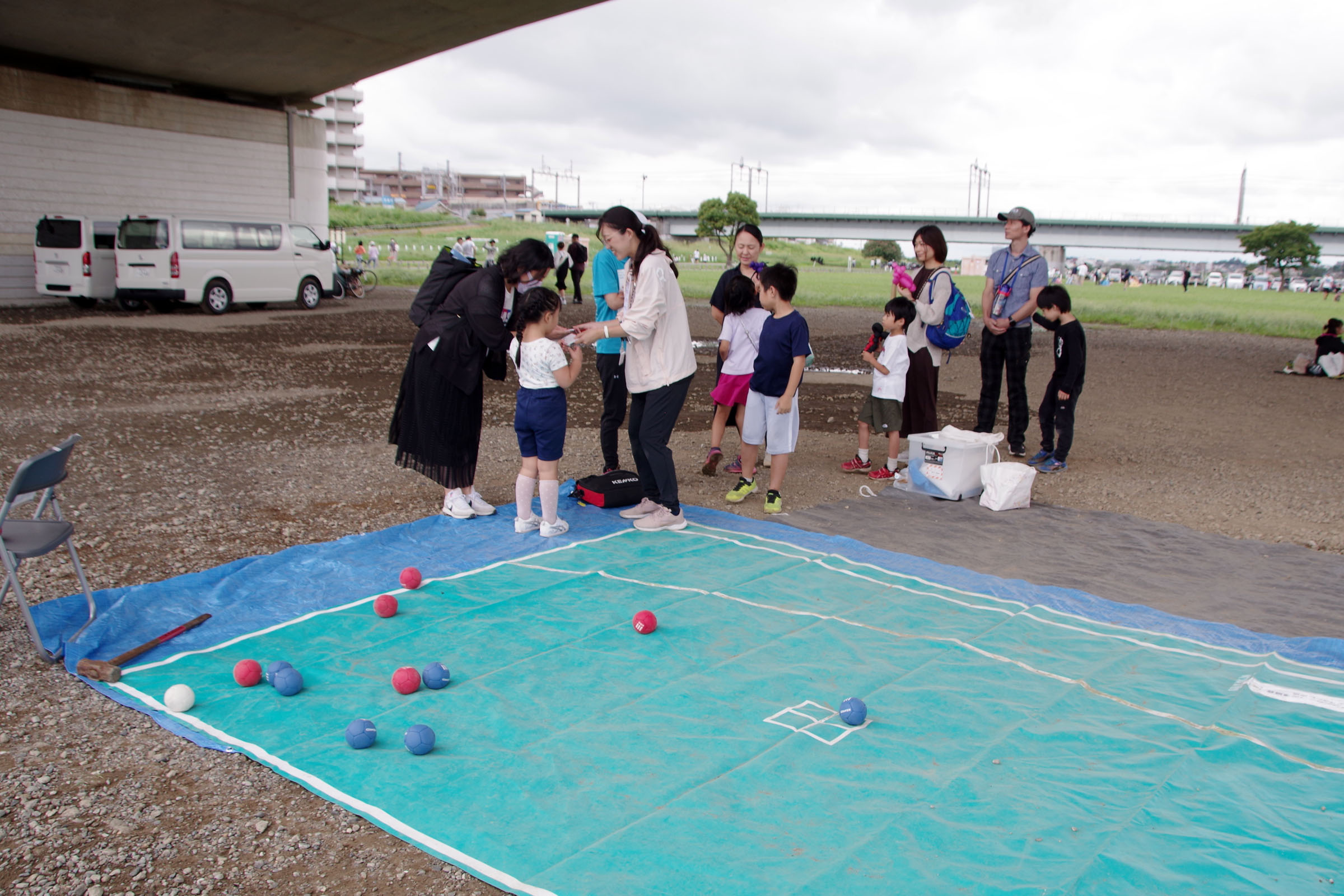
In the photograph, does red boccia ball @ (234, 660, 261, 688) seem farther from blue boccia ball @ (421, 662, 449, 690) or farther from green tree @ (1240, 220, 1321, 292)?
green tree @ (1240, 220, 1321, 292)

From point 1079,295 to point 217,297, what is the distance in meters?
36.5

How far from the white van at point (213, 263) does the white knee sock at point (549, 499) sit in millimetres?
14539

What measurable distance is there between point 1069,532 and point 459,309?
148 inches

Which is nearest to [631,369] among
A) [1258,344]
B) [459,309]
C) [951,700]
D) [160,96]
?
[459,309]

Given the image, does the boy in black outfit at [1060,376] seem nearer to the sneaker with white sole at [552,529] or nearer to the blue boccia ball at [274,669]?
the sneaker with white sole at [552,529]

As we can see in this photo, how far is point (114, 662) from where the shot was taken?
331cm

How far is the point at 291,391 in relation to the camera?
375 inches

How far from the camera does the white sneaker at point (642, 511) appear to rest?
17.3ft

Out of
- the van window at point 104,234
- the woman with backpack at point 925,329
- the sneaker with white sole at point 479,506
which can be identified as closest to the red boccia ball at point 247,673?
the sneaker with white sole at point 479,506

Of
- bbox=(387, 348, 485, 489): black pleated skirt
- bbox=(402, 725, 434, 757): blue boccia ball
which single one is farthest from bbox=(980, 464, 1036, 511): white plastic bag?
bbox=(402, 725, 434, 757): blue boccia ball

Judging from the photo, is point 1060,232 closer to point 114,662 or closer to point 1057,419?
point 1057,419

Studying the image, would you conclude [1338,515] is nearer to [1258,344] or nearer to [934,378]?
[934,378]

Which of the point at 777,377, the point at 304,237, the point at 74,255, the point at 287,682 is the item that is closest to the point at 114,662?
the point at 287,682

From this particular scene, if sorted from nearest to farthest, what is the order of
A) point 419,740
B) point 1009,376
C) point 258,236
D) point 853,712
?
point 419,740 → point 853,712 → point 1009,376 → point 258,236
